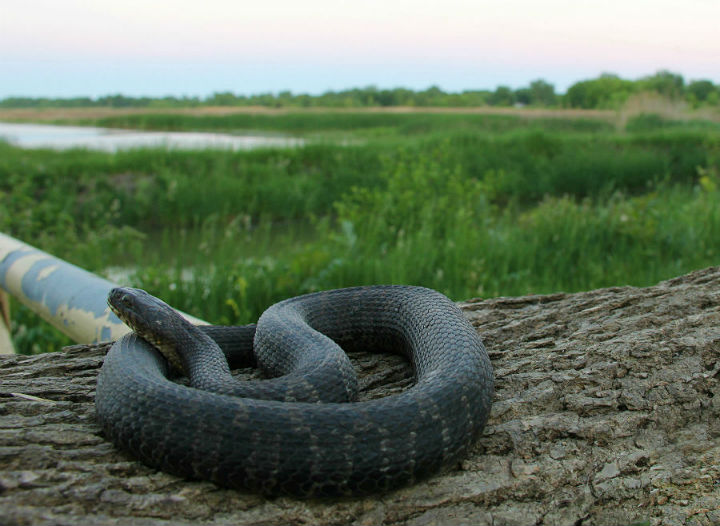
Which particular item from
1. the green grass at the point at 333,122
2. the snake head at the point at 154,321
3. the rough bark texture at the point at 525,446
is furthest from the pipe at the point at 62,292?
the green grass at the point at 333,122

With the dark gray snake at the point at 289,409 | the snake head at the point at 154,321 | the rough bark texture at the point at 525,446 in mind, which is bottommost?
the rough bark texture at the point at 525,446

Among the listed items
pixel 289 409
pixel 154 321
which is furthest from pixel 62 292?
pixel 289 409

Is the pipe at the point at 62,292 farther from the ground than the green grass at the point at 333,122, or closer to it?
closer to it

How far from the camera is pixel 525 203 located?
16234 millimetres

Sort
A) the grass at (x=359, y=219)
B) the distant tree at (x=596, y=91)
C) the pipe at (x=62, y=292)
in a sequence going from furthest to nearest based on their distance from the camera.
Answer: the distant tree at (x=596, y=91)
the grass at (x=359, y=219)
the pipe at (x=62, y=292)

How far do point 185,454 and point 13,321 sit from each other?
508 cm

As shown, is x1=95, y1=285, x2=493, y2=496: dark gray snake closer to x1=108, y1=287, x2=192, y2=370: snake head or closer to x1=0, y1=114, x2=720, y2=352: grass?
x1=108, y1=287, x2=192, y2=370: snake head

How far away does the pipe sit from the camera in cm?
363

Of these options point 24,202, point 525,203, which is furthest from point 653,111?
point 24,202

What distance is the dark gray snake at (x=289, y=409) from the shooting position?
2139 millimetres

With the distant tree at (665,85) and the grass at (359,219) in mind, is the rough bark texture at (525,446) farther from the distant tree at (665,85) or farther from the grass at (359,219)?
the distant tree at (665,85)

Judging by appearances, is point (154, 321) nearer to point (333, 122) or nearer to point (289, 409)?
point (289, 409)

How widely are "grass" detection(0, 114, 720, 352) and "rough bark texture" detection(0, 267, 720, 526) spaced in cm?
303

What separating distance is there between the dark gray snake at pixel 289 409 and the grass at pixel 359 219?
9.66ft
